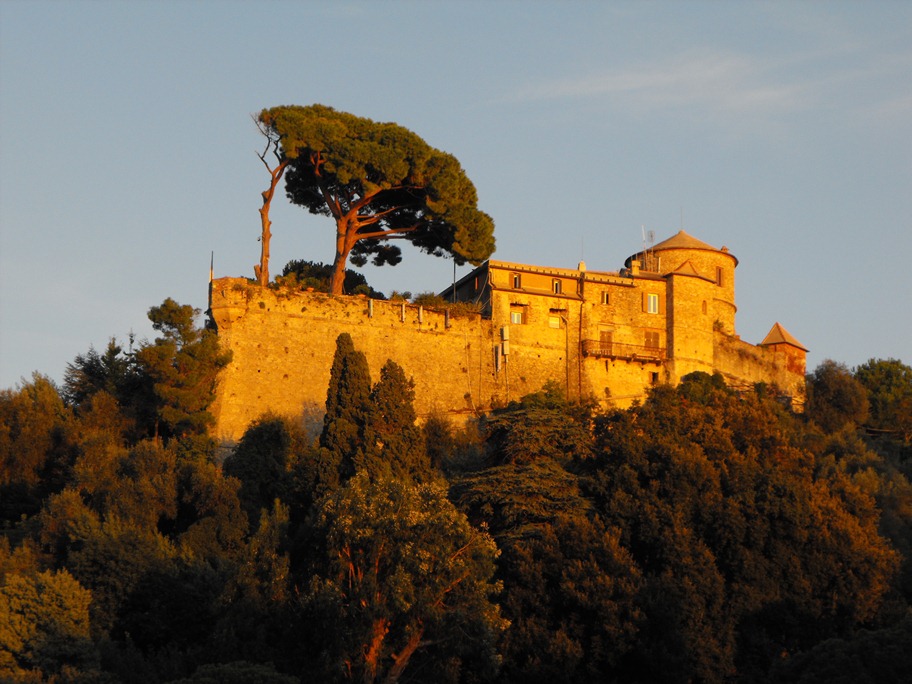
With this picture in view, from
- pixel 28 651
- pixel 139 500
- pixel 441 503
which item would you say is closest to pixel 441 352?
pixel 139 500

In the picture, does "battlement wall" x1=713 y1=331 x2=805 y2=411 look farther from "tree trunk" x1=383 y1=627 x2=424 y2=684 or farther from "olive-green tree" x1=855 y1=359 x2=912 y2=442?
"tree trunk" x1=383 y1=627 x2=424 y2=684

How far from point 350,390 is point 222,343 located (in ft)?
23.0

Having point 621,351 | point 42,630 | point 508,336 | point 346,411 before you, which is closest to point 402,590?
point 42,630

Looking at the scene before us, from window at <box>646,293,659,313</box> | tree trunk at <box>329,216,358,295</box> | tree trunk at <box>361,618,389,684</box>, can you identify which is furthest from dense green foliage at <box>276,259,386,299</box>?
tree trunk at <box>361,618,389,684</box>

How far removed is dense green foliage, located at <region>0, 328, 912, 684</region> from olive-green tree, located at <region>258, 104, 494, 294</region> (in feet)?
21.9

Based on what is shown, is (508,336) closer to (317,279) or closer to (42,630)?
(317,279)

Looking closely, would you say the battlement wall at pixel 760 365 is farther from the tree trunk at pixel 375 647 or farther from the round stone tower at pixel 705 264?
the tree trunk at pixel 375 647

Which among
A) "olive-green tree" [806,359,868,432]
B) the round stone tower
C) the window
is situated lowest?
"olive-green tree" [806,359,868,432]

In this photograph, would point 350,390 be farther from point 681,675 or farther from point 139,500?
point 681,675

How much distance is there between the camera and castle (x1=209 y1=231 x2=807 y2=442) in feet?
136

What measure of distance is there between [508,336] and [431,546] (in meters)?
18.8

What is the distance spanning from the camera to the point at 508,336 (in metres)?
45.2

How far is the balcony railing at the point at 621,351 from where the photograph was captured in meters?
46.2

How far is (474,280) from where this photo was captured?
4778cm
